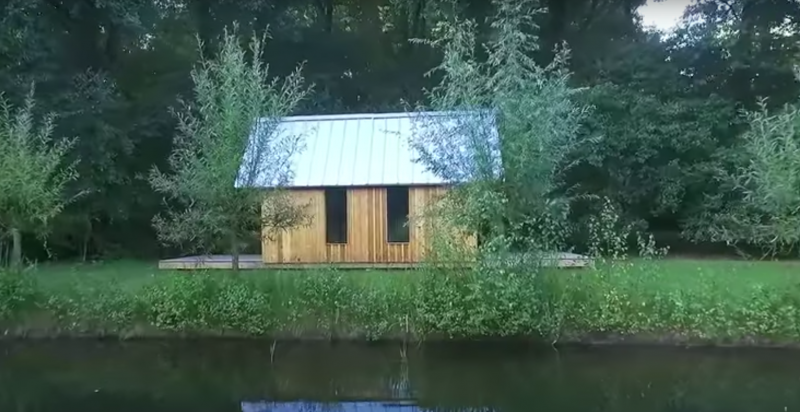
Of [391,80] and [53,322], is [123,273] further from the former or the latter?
[391,80]

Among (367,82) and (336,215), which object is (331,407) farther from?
(367,82)

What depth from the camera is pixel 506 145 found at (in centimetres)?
924

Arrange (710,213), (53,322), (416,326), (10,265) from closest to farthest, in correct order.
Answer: (416,326) → (53,322) → (10,265) → (710,213)

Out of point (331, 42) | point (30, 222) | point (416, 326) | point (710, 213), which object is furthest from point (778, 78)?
point (30, 222)

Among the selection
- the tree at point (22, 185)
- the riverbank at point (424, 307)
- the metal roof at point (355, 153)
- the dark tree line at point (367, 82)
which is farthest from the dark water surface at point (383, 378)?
the dark tree line at point (367, 82)

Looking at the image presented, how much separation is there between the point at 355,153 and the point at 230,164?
15.0 feet

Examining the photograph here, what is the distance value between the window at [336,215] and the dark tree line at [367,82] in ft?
9.28

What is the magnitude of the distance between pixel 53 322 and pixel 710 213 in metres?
13.7

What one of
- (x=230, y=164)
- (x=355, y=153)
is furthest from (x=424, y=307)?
(x=355, y=153)

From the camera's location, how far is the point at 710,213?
16.8m

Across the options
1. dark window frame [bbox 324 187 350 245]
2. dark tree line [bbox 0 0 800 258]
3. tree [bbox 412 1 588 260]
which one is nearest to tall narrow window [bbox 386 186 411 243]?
dark window frame [bbox 324 187 350 245]

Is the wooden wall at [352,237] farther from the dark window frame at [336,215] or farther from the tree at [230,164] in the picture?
the tree at [230,164]

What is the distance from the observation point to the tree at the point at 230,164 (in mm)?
9898

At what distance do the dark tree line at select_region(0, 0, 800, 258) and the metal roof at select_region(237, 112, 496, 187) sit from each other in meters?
1.13
